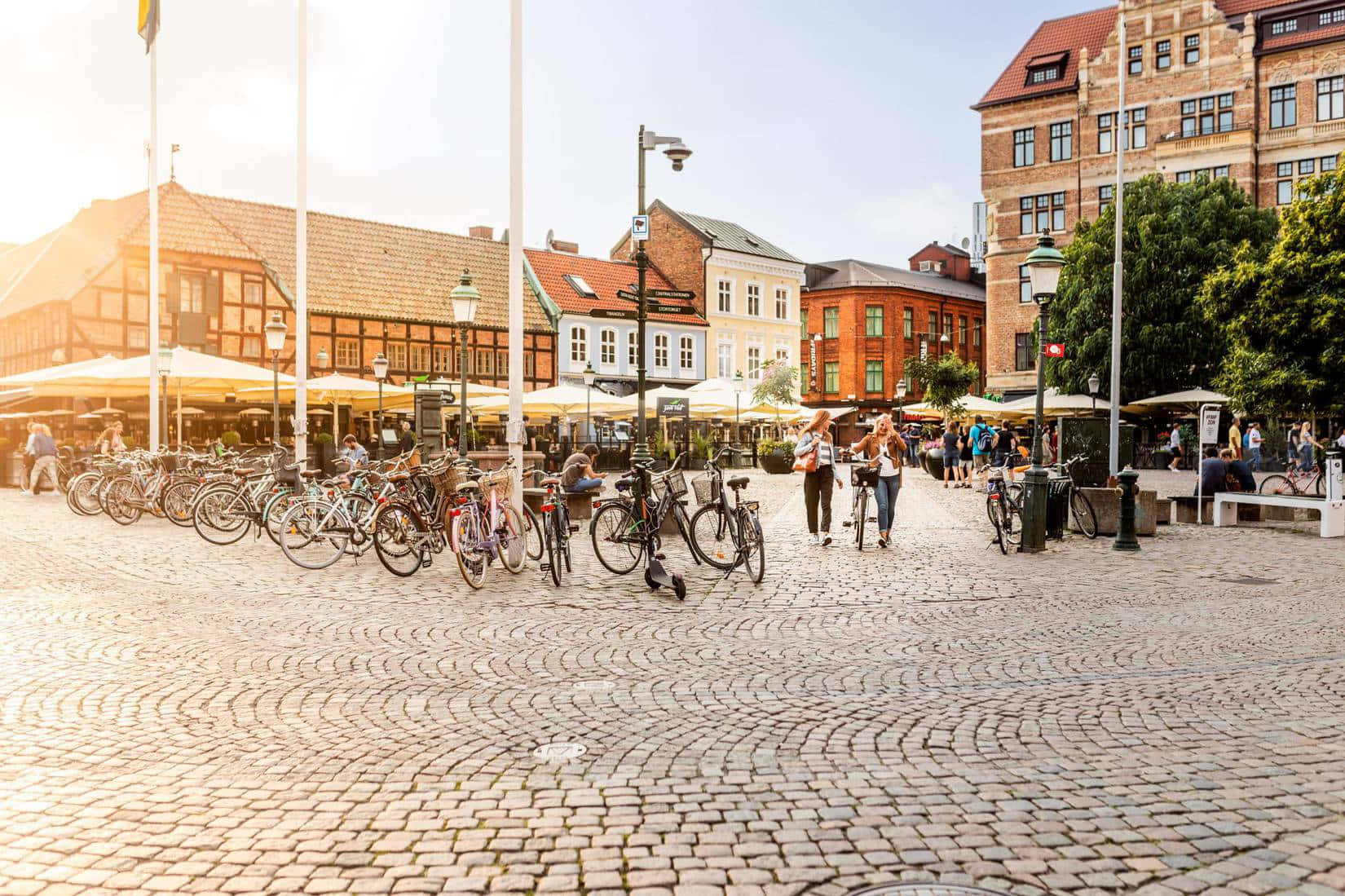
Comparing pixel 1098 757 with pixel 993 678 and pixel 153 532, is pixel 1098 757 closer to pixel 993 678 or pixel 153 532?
pixel 993 678

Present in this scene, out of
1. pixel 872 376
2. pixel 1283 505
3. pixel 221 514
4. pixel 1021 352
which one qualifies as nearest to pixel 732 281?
pixel 872 376

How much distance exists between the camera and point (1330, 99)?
1773 inches

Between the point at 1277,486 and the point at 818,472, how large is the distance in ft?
40.2

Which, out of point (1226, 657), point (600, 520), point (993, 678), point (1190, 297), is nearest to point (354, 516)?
point (600, 520)

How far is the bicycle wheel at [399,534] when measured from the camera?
38.3 feet

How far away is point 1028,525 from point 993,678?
776 cm

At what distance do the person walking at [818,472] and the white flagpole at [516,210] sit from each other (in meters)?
3.88

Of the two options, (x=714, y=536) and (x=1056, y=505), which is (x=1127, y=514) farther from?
(x=714, y=536)

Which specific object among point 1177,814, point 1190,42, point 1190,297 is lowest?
point 1177,814

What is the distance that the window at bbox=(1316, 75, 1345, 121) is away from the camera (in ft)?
147

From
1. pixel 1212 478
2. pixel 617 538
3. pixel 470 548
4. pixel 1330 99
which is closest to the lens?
pixel 470 548

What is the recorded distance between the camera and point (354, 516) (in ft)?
41.1

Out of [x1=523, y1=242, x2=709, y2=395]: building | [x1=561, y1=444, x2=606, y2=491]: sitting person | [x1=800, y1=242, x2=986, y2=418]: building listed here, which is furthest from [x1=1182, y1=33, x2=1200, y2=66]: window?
[x1=561, y1=444, x2=606, y2=491]: sitting person

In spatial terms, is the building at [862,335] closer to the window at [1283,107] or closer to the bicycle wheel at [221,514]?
the window at [1283,107]
